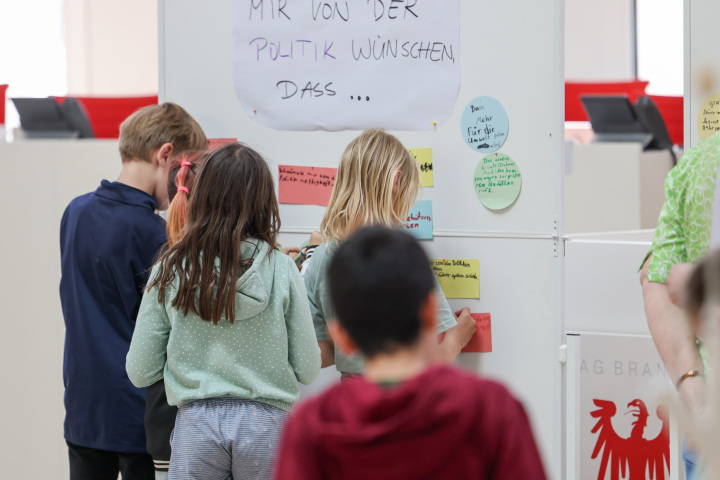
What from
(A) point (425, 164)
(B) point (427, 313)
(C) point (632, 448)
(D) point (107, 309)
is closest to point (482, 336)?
(A) point (425, 164)

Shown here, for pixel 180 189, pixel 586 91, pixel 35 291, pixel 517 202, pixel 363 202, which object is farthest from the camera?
pixel 586 91

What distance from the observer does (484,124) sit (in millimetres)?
2168

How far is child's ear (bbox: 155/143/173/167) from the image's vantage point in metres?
2.21

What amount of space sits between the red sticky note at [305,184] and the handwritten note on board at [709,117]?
38.1 inches

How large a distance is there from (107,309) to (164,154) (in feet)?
1.44

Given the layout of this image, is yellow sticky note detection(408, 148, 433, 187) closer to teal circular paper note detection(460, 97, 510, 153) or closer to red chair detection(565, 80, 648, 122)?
teal circular paper note detection(460, 97, 510, 153)

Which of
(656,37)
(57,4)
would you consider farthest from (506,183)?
(656,37)

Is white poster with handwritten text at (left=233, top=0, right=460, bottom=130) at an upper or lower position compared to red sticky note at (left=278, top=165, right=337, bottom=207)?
upper

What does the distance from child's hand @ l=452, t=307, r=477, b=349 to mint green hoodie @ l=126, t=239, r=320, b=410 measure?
1.69 ft

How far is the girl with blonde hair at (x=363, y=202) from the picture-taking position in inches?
79.2

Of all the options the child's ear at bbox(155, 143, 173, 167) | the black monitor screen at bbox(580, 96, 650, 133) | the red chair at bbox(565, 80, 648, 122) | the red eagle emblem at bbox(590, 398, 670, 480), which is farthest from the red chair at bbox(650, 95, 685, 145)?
the child's ear at bbox(155, 143, 173, 167)

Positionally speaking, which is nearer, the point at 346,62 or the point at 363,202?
the point at 363,202

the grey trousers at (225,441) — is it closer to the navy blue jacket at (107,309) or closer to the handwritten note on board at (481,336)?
the navy blue jacket at (107,309)

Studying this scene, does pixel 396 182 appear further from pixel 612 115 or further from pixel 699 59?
pixel 612 115
